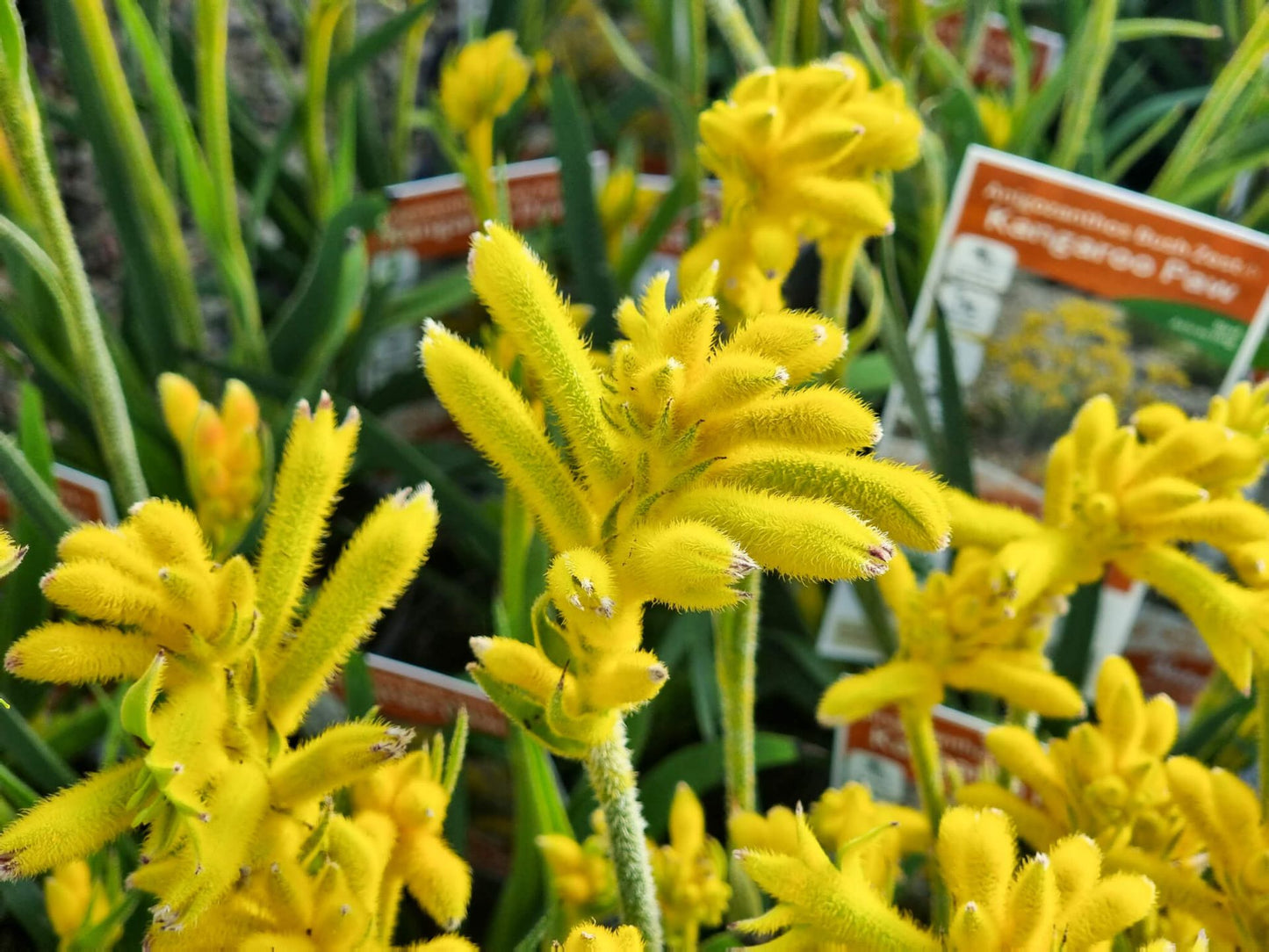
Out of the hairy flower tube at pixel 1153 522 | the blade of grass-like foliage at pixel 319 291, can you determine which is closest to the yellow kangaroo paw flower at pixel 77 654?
the hairy flower tube at pixel 1153 522

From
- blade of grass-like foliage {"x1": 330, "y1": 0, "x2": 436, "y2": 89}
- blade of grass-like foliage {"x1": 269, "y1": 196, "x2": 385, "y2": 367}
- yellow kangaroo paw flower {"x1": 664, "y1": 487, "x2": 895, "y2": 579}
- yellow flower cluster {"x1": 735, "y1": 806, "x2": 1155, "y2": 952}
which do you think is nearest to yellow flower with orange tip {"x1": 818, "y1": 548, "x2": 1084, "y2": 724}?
yellow flower cluster {"x1": 735, "y1": 806, "x2": 1155, "y2": 952}

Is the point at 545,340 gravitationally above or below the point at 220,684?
above

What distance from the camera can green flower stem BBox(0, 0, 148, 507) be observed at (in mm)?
464

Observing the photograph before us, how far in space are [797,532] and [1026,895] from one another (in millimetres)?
151

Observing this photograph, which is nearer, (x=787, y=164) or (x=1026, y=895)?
(x=1026, y=895)

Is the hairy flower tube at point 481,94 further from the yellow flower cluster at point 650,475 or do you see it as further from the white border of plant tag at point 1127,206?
the yellow flower cluster at point 650,475

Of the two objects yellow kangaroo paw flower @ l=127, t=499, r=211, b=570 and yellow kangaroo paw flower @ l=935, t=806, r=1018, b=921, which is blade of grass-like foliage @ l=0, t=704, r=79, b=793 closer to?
yellow kangaroo paw flower @ l=127, t=499, r=211, b=570

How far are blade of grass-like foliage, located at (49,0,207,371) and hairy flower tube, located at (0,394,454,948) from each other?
40cm

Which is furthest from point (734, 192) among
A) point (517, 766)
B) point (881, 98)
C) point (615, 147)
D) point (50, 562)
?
point (615, 147)

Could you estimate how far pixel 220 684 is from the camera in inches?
13.8

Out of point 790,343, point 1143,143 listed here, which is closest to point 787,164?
point 790,343

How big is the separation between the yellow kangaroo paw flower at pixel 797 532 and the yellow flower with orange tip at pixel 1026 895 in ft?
0.42

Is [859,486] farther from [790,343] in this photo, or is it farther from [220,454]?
[220,454]

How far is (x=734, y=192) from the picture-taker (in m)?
0.51
